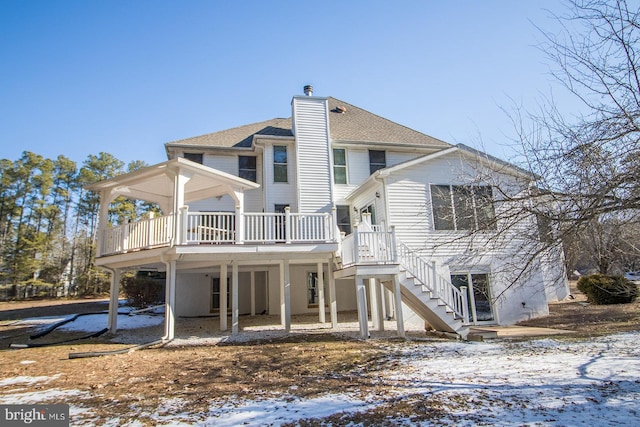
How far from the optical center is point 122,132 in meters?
13.7

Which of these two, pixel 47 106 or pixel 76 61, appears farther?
pixel 47 106

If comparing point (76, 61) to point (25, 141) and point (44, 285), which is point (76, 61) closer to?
point (44, 285)

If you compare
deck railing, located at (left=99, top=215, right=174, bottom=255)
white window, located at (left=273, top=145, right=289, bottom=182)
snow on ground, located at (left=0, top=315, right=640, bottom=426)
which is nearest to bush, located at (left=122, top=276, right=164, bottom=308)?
deck railing, located at (left=99, top=215, right=174, bottom=255)

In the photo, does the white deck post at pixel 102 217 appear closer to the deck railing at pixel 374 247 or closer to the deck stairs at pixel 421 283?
the deck stairs at pixel 421 283

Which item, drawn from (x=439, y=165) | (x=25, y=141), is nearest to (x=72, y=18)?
(x=439, y=165)

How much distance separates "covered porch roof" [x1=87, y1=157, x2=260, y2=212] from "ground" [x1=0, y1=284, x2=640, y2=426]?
15.3ft

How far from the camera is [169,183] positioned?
12.4 meters

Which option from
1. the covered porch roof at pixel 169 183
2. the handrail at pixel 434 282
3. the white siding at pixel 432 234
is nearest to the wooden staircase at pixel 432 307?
the handrail at pixel 434 282

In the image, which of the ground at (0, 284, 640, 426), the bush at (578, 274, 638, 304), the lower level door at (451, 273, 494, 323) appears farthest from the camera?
the bush at (578, 274, 638, 304)

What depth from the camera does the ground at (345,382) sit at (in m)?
4.54

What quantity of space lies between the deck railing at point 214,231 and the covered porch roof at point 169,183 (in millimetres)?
907

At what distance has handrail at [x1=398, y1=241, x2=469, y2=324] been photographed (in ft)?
34.1

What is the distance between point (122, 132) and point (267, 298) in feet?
30.2

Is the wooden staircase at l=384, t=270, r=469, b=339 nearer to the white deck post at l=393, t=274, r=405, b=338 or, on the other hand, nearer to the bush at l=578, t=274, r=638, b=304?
the white deck post at l=393, t=274, r=405, b=338
